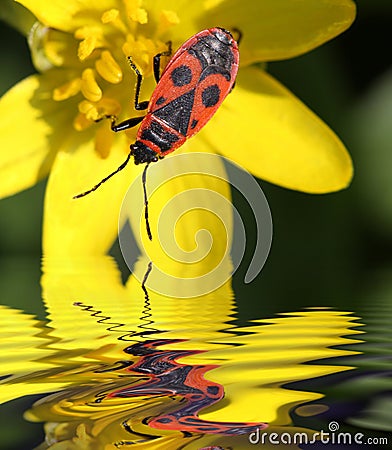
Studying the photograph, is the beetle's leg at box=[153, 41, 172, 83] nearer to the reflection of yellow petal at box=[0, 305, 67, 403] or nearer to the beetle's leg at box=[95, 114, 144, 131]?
the beetle's leg at box=[95, 114, 144, 131]

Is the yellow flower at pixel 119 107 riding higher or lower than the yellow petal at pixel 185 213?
higher

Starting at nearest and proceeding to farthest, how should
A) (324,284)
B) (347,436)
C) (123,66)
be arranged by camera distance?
(347,436) → (324,284) → (123,66)

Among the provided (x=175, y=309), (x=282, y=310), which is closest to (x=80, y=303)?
(x=175, y=309)

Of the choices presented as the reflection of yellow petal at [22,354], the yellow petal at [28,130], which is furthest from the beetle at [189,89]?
the reflection of yellow petal at [22,354]

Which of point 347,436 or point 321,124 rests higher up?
point 321,124

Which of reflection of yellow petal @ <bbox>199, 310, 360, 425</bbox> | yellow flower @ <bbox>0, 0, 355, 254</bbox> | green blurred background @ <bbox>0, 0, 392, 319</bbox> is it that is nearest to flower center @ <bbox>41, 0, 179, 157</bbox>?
yellow flower @ <bbox>0, 0, 355, 254</bbox>

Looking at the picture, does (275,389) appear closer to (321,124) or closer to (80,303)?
(80,303)

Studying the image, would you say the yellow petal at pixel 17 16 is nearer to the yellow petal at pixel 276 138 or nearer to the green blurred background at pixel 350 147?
the green blurred background at pixel 350 147
